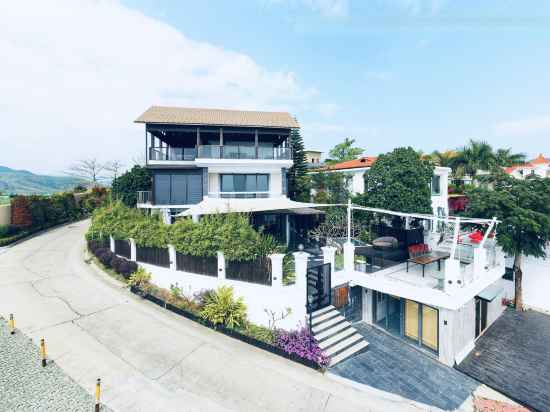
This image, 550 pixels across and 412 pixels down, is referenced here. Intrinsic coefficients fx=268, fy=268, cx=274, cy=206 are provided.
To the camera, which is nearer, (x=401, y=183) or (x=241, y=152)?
(x=401, y=183)

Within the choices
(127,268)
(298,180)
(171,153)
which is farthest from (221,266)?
(298,180)

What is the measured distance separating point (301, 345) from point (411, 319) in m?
6.43

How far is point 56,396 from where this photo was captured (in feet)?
26.8

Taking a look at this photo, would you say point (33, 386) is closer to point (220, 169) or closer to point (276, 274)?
point (276, 274)

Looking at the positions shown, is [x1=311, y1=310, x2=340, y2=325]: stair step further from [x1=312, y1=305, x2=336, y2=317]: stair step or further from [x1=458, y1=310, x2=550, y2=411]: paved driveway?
[x1=458, y1=310, x2=550, y2=411]: paved driveway

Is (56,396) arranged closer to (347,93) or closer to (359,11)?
(359,11)

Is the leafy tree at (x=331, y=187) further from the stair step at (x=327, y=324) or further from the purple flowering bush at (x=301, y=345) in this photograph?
the purple flowering bush at (x=301, y=345)

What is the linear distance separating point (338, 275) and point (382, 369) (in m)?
4.48

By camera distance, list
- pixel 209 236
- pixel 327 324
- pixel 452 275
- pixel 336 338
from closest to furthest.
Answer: pixel 452 275, pixel 336 338, pixel 327 324, pixel 209 236

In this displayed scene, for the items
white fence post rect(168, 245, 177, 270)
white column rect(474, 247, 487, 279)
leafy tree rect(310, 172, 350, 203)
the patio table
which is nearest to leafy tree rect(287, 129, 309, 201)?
leafy tree rect(310, 172, 350, 203)

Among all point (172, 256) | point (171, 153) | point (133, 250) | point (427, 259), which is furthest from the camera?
point (171, 153)

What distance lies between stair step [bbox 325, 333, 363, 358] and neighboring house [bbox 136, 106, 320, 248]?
1050cm

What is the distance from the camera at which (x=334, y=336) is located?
11969mm

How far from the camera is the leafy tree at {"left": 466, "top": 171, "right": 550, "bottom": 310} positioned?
15758mm
